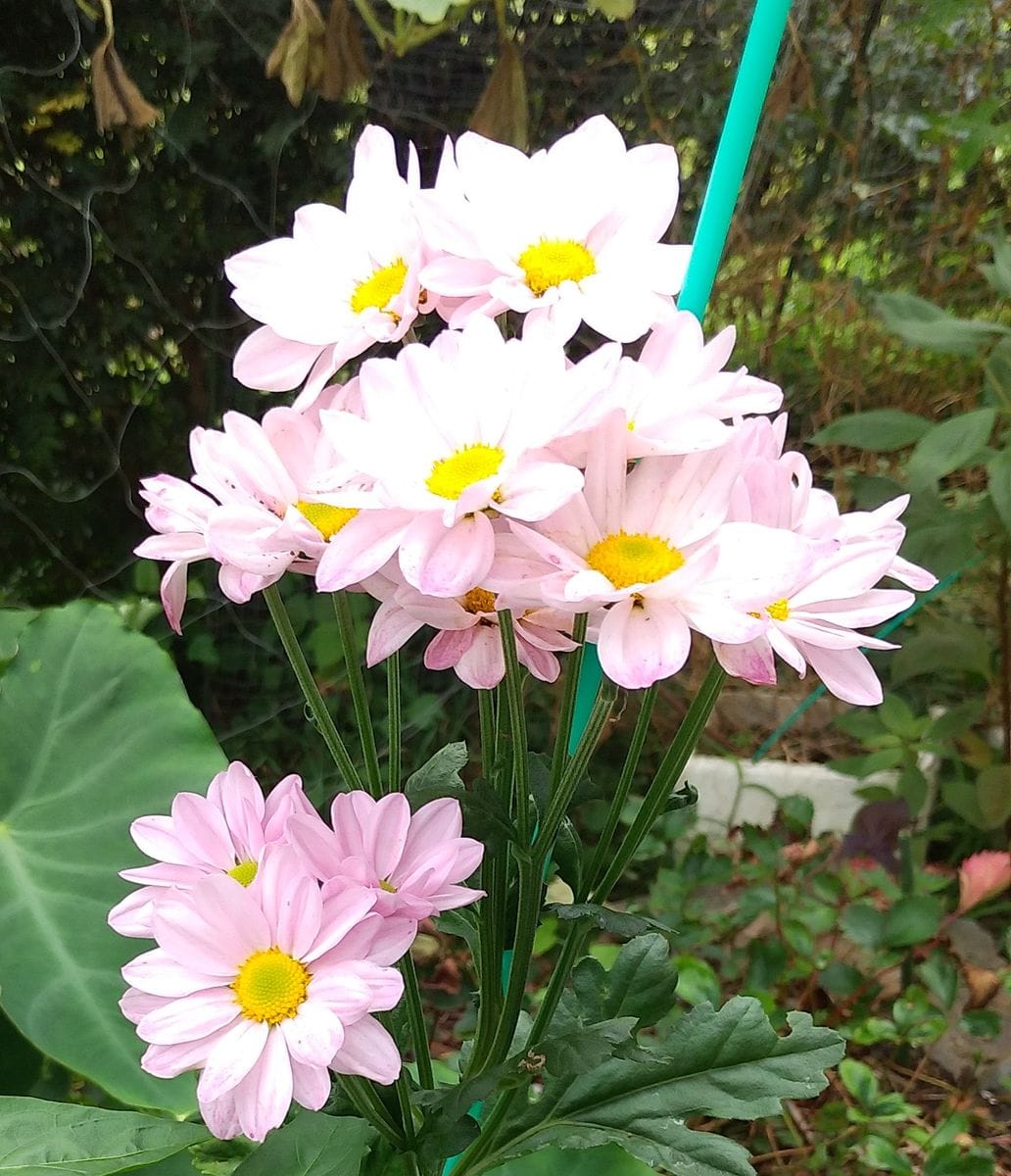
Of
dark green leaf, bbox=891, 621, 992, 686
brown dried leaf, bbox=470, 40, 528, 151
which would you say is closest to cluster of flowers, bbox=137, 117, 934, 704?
brown dried leaf, bbox=470, 40, 528, 151

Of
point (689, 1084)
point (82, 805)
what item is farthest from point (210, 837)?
point (82, 805)

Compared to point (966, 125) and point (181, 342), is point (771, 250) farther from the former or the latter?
point (181, 342)

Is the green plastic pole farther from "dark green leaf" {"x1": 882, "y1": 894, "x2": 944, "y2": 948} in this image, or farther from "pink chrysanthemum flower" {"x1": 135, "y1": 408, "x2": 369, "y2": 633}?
"dark green leaf" {"x1": 882, "y1": 894, "x2": 944, "y2": 948}

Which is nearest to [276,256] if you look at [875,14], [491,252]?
[491,252]

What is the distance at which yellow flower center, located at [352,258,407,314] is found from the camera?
0.31m

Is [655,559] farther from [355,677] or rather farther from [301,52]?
[301,52]

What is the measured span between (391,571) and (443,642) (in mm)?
51

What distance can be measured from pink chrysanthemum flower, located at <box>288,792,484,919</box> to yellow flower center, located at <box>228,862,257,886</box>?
0.10ft

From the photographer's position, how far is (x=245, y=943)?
284mm

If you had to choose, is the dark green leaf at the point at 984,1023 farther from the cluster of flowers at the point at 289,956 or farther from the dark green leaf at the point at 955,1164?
the cluster of flowers at the point at 289,956

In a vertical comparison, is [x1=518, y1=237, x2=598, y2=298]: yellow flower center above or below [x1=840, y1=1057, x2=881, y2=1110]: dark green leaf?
above

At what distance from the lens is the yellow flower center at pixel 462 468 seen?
255mm

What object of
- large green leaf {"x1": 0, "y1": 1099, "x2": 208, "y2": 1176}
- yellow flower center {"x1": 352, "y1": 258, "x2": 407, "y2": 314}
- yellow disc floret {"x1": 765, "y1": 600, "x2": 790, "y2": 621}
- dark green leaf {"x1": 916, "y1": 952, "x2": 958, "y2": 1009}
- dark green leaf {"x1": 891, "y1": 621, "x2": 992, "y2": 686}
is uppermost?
yellow flower center {"x1": 352, "y1": 258, "x2": 407, "y2": 314}

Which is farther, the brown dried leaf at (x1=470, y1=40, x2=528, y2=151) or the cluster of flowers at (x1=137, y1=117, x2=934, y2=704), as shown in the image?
the brown dried leaf at (x1=470, y1=40, x2=528, y2=151)
